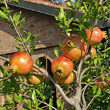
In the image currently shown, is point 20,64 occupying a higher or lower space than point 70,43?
lower

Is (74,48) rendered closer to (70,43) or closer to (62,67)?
(70,43)

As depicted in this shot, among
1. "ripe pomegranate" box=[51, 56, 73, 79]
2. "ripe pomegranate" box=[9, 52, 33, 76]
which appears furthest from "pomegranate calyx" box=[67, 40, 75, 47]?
"ripe pomegranate" box=[9, 52, 33, 76]

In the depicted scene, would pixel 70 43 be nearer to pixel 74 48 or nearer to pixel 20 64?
pixel 74 48

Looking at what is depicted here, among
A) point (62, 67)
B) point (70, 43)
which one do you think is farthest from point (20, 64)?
point (70, 43)

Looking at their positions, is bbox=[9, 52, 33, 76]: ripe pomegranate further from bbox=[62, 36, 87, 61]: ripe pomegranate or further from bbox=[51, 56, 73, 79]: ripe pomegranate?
bbox=[62, 36, 87, 61]: ripe pomegranate

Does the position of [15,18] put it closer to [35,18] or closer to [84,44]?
[84,44]

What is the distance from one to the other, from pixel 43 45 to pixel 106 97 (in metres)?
2.25

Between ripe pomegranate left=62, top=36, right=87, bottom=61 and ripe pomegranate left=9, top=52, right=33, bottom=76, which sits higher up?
ripe pomegranate left=62, top=36, right=87, bottom=61

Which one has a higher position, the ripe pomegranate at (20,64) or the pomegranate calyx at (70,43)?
the pomegranate calyx at (70,43)

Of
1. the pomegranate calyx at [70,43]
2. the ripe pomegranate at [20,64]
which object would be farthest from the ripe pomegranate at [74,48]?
the ripe pomegranate at [20,64]

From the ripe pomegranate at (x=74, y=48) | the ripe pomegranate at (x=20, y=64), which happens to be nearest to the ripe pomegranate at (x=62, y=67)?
the ripe pomegranate at (x=74, y=48)

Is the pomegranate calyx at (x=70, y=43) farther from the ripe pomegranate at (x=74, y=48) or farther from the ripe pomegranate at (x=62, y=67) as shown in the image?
the ripe pomegranate at (x=62, y=67)

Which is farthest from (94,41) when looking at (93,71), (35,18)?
(35,18)

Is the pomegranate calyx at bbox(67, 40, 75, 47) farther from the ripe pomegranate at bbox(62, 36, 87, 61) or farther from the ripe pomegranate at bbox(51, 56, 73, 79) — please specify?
the ripe pomegranate at bbox(51, 56, 73, 79)
